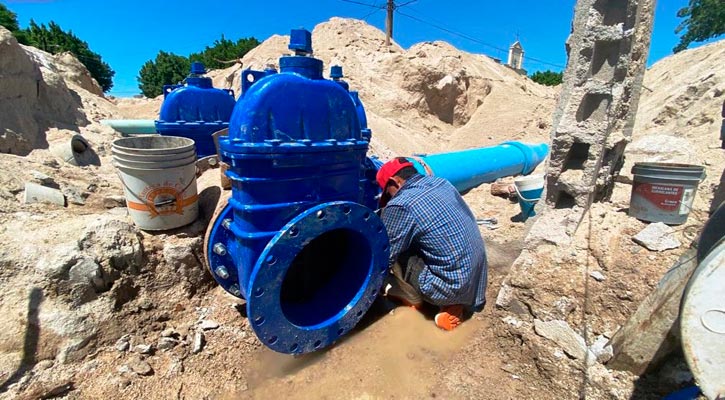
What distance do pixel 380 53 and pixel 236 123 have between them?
1081 centimetres

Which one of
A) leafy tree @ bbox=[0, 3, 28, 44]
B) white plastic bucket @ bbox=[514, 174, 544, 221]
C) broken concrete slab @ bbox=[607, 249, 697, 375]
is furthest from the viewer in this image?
leafy tree @ bbox=[0, 3, 28, 44]

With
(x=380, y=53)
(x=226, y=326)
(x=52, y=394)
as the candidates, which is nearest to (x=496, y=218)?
(x=226, y=326)

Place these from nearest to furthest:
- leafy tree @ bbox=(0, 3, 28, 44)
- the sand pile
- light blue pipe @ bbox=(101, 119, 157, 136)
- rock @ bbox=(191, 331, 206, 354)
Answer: rock @ bbox=(191, 331, 206, 354) → light blue pipe @ bbox=(101, 119, 157, 136) → the sand pile → leafy tree @ bbox=(0, 3, 28, 44)

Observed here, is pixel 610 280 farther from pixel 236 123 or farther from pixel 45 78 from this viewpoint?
pixel 45 78

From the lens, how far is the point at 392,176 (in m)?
2.88

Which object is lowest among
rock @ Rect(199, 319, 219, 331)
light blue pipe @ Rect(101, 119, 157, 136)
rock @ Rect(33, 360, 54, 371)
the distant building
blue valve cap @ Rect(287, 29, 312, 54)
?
rock @ Rect(199, 319, 219, 331)

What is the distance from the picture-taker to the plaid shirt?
257 centimetres

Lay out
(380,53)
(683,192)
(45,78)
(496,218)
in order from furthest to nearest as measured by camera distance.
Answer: (380,53)
(45,78)
(496,218)
(683,192)

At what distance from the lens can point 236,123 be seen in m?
1.99

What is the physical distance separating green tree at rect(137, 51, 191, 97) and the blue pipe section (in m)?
32.8

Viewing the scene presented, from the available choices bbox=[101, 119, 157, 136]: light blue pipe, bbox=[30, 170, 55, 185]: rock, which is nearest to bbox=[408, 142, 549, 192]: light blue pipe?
bbox=[30, 170, 55, 185]: rock

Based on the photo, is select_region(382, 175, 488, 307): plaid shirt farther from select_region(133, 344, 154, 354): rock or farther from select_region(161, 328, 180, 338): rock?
select_region(133, 344, 154, 354): rock

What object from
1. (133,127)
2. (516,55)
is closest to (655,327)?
(133,127)

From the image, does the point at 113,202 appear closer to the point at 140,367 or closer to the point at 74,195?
the point at 74,195
